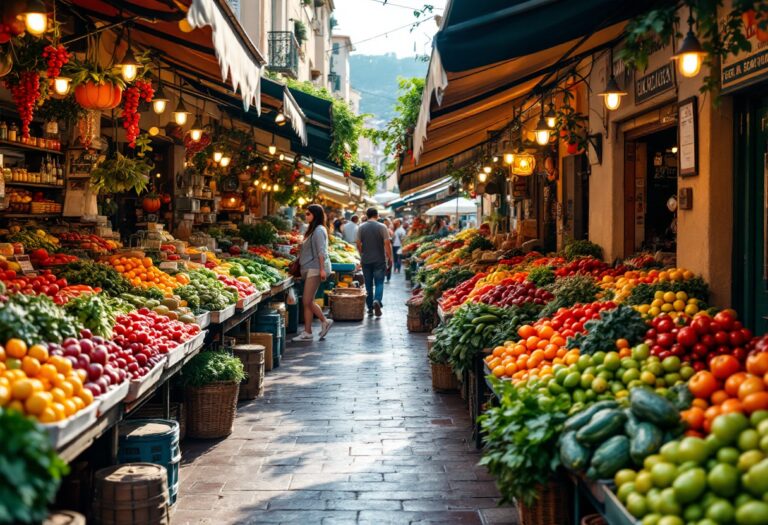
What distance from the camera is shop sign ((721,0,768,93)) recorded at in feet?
18.1

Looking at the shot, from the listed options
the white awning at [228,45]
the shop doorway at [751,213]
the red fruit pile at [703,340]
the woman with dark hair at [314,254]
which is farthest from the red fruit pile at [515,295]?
the woman with dark hair at [314,254]

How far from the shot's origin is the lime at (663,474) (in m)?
3.34

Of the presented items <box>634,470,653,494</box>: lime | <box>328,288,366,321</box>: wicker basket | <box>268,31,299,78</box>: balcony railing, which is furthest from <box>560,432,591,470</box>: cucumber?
<box>268,31,299,78</box>: balcony railing

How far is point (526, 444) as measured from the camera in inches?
170

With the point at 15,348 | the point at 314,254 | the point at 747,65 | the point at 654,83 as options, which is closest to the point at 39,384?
the point at 15,348

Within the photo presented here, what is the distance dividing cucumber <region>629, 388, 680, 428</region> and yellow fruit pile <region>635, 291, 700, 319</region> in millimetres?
1945

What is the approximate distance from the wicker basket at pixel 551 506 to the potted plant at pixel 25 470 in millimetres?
2691

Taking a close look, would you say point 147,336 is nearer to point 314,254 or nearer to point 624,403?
point 624,403

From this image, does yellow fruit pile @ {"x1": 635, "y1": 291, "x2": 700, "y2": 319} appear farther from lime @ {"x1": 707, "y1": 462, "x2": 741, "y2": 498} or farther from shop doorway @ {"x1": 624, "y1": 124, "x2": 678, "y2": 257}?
shop doorway @ {"x1": 624, "y1": 124, "x2": 678, "y2": 257}

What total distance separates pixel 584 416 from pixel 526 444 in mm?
371

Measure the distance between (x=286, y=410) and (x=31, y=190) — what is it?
466 centimetres

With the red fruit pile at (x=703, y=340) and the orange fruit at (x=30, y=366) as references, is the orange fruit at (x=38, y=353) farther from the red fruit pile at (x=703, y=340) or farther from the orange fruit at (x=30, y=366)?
the red fruit pile at (x=703, y=340)

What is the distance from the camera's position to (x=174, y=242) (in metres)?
11.3

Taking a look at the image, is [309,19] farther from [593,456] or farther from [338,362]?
[593,456]
